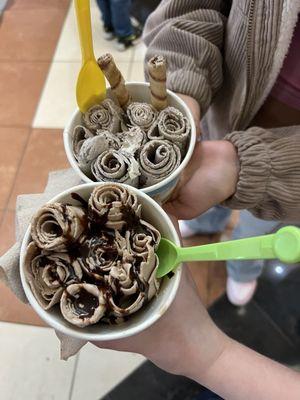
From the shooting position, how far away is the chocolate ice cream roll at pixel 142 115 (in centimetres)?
51

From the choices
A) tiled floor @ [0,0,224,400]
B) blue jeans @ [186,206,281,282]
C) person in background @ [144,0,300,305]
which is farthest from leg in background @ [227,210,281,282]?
person in background @ [144,0,300,305]

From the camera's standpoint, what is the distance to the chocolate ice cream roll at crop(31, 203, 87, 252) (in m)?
0.39

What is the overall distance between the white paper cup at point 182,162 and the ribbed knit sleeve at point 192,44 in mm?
85

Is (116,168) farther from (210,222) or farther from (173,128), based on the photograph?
(210,222)

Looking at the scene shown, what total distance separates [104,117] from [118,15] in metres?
1.32

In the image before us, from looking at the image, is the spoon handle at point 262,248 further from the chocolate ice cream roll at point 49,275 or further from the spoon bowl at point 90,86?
the spoon bowl at point 90,86

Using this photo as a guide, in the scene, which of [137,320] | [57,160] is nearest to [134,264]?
[137,320]

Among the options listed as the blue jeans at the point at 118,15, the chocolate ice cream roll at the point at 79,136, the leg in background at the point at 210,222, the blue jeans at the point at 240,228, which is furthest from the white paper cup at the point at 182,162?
the blue jeans at the point at 118,15

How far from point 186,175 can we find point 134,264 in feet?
0.69

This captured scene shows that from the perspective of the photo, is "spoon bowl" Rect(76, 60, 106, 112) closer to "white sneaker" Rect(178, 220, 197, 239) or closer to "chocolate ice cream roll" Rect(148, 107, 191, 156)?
"chocolate ice cream roll" Rect(148, 107, 191, 156)

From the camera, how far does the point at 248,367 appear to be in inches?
20.6

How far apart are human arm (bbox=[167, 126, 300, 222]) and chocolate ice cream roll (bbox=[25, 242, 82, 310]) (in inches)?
8.4

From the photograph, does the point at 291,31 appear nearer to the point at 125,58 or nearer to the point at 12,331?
the point at 12,331

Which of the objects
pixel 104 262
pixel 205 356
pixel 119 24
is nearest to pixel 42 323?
pixel 205 356
